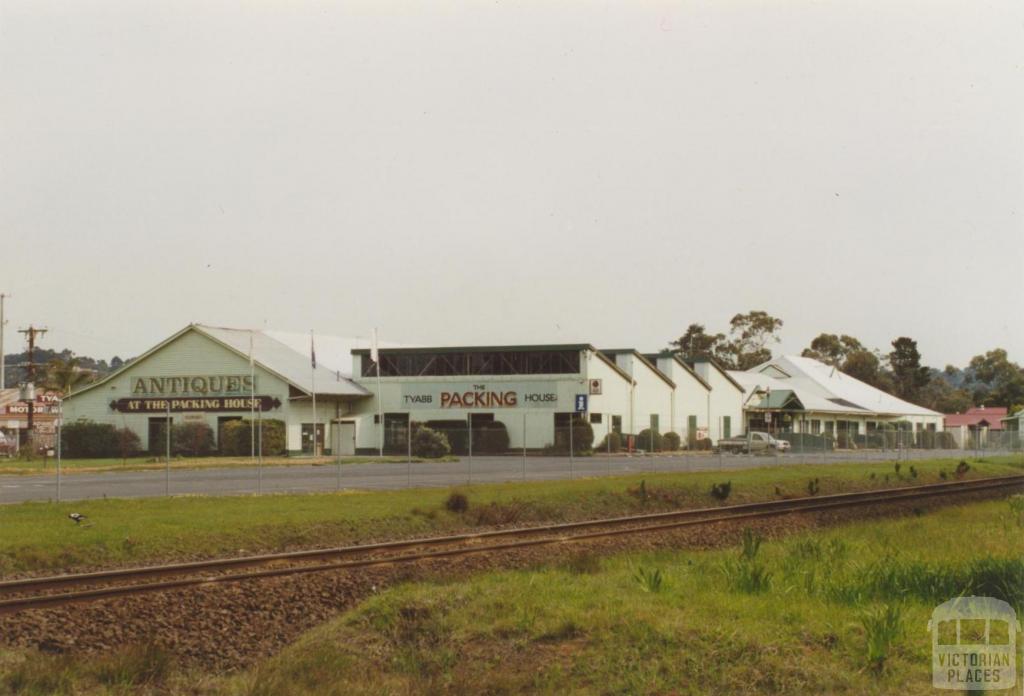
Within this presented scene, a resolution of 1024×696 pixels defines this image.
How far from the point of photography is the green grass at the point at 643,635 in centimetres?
1005

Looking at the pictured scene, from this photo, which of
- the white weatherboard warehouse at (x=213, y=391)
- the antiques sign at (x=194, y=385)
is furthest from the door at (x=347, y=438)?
the antiques sign at (x=194, y=385)

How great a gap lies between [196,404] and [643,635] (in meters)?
57.4

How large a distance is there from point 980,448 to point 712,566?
5993 cm

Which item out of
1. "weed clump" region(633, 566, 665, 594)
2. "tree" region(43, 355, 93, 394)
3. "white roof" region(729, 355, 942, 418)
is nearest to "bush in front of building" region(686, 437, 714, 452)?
"white roof" region(729, 355, 942, 418)

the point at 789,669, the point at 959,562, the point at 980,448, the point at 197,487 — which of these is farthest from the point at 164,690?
the point at 980,448

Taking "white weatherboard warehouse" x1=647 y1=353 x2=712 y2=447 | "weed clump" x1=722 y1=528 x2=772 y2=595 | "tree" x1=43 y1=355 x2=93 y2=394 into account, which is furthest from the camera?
"white weatherboard warehouse" x1=647 y1=353 x2=712 y2=447

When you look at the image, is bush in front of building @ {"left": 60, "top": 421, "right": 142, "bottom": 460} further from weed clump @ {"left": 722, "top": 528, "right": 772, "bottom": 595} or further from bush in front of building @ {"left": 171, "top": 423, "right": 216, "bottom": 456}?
weed clump @ {"left": 722, "top": 528, "right": 772, "bottom": 595}

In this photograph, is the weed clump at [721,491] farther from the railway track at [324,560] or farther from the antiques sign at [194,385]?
the antiques sign at [194,385]

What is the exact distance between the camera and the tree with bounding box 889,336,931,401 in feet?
456

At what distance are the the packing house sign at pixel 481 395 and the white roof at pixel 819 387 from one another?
28.2 meters

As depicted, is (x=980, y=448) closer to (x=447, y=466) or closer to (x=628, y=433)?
(x=628, y=433)

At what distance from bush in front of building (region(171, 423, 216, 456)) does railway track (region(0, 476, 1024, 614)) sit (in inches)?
1527

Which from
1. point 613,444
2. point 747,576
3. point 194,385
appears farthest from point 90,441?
point 747,576

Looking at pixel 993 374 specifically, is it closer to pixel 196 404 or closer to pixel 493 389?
pixel 493 389
